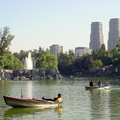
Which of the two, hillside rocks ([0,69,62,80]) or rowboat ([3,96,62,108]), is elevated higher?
hillside rocks ([0,69,62,80])

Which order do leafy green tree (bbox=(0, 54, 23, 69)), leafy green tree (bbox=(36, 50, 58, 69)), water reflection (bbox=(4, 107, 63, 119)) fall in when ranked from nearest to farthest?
water reflection (bbox=(4, 107, 63, 119)) → leafy green tree (bbox=(0, 54, 23, 69)) → leafy green tree (bbox=(36, 50, 58, 69))

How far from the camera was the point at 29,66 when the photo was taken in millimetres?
148000

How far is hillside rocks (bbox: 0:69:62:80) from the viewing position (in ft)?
397

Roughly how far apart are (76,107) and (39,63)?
367 ft

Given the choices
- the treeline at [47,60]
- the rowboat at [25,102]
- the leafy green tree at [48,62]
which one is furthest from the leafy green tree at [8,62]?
the rowboat at [25,102]

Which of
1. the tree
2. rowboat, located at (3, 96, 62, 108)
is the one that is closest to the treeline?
the tree

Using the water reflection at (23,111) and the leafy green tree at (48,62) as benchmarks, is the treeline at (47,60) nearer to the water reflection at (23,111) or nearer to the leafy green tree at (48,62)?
the leafy green tree at (48,62)

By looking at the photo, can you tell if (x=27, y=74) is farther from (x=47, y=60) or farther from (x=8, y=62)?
(x=47, y=60)

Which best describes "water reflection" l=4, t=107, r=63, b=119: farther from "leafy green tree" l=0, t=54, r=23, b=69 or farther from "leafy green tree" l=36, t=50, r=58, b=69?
"leafy green tree" l=36, t=50, r=58, b=69

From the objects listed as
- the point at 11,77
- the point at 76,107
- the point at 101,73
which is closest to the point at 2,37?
the point at 11,77

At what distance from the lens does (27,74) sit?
125062 millimetres

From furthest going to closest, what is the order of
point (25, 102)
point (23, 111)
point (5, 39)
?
point (5, 39) → point (25, 102) → point (23, 111)

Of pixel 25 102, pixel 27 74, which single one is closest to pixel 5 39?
pixel 27 74

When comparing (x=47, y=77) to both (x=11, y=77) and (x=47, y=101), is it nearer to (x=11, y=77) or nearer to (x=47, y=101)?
(x=11, y=77)
